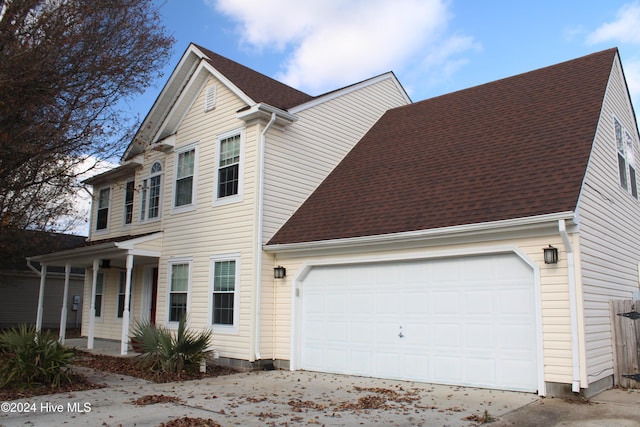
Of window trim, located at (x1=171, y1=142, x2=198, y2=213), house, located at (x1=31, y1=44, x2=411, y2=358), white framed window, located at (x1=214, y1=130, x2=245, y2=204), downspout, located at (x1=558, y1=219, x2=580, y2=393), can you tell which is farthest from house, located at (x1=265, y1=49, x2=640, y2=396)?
window trim, located at (x1=171, y1=142, x2=198, y2=213)

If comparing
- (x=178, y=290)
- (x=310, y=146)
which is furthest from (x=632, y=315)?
(x=178, y=290)

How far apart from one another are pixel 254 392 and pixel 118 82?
750 centimetres

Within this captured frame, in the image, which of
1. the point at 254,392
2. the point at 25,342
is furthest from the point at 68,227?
the point at 254,392

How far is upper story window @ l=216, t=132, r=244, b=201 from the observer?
44.3 feet

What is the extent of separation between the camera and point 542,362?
8641 millimetres

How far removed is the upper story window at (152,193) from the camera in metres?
16.5

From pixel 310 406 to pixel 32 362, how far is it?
16.9ft

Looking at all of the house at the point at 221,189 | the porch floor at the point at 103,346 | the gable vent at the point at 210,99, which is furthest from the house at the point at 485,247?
the porch floor at the point at 103,346

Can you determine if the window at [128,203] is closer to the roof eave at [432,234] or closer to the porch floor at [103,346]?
the porch floor at [103,346]

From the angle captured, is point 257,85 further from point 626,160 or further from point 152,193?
point 626,160

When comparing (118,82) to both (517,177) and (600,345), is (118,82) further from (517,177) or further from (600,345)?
(600,345)

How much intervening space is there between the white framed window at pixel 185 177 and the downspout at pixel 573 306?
31.2 ft

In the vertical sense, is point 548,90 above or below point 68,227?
above

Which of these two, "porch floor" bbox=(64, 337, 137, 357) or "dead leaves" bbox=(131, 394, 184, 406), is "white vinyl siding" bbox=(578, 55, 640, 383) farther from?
"porch floor" bbox=(64, 337, 137, 357)
